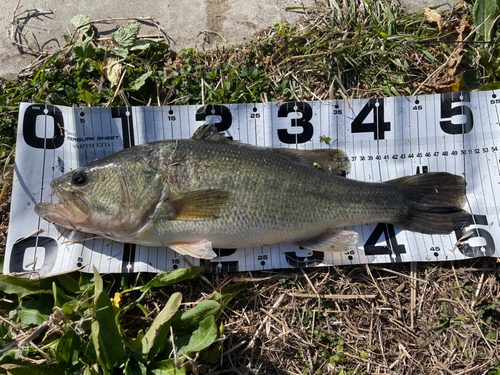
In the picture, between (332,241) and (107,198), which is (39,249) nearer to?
(107,198)

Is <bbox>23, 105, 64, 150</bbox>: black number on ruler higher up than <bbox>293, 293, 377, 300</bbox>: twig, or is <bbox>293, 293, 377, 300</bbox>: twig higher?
<bbox>23, 105, 64, 150</bbox>: black number on ruler

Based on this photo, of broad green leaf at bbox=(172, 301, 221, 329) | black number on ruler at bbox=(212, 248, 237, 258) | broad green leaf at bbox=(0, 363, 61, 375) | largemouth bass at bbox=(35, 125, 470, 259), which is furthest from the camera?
black number on ruler at bbox=(212, 248, 237, 258)

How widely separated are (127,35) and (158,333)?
2.92 m

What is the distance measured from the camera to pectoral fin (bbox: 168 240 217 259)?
2.92 m

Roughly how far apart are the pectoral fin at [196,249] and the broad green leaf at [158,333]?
1.31 feet

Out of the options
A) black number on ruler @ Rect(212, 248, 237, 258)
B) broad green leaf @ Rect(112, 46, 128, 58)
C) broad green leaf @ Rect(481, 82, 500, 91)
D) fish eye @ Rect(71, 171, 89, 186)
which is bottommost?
black number on ruler @ Rect(212, 248, 237, 258)

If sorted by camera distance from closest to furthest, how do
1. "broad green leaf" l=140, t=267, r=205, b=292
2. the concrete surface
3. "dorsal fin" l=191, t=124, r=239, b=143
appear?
"broad green leaf" l=140, t=267, r=205, b=292 < "dorsal fin" l=191, t=124, r=239, b=143 < the concrete surface

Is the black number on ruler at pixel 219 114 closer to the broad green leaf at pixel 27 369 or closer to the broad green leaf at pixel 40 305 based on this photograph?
the broad green leaf at pixel 40 305

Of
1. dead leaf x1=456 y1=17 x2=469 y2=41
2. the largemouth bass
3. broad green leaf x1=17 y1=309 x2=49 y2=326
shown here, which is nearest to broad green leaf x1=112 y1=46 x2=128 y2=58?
the largemouth bass

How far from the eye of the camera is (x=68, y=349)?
2.54 m

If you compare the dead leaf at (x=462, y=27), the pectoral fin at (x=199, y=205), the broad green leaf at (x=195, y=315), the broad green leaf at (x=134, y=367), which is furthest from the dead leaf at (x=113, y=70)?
the dead leaf at (x=462, y=27)

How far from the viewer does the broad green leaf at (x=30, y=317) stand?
282cm

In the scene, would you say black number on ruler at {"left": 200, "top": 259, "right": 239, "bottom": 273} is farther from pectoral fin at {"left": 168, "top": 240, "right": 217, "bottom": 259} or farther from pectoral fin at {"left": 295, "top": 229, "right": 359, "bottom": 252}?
pectoral fin at {"left": 295, "top": 229, "right": 359, "bottom": 252}

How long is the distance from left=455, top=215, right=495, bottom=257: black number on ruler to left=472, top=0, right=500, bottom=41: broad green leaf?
1854 mm
